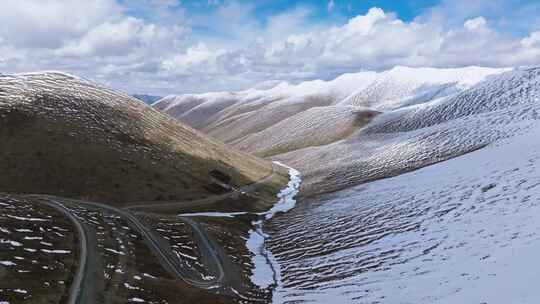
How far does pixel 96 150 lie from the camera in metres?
89.3

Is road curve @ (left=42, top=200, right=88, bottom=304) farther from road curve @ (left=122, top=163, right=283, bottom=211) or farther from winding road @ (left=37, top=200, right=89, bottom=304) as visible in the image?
road curve @ (left=122, top=163, right=283, bottom=211)

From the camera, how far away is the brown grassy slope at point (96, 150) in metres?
78.6

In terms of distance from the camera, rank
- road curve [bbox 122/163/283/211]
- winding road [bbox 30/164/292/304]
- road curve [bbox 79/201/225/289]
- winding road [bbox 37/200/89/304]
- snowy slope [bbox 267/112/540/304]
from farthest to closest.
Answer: road curve [bbox 122/163/283/211] < road curve [bbox 79/201/225/289] < winding road [bbox 30/164/292/304] < snowy slope [bbox 267/112/540/304] < winding road [bbox 37/200/89/304]

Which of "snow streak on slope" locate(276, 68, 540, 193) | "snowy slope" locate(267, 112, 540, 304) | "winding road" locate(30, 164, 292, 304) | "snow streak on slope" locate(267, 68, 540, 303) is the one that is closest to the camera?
"snowy slope" locate(267, 112, 540, 304)

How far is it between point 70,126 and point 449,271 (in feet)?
283

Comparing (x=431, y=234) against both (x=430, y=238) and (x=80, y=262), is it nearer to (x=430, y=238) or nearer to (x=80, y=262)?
(x=430, y=238)

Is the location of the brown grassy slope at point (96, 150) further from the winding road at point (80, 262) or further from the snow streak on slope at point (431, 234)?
the snow streak on slope at point (431, 234)

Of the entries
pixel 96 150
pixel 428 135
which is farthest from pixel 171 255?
pixel 428 135

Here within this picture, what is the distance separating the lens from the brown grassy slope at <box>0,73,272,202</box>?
7862cm

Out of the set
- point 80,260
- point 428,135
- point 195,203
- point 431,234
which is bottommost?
point 80,260

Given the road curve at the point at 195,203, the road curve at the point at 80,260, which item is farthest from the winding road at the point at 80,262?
the road curve at the point at 195,203

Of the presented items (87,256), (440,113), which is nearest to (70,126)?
(87,256)

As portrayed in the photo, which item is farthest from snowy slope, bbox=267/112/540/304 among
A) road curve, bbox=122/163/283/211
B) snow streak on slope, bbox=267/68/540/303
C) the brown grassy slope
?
the brown grassy slope

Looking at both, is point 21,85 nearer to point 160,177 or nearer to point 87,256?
point 160,177
